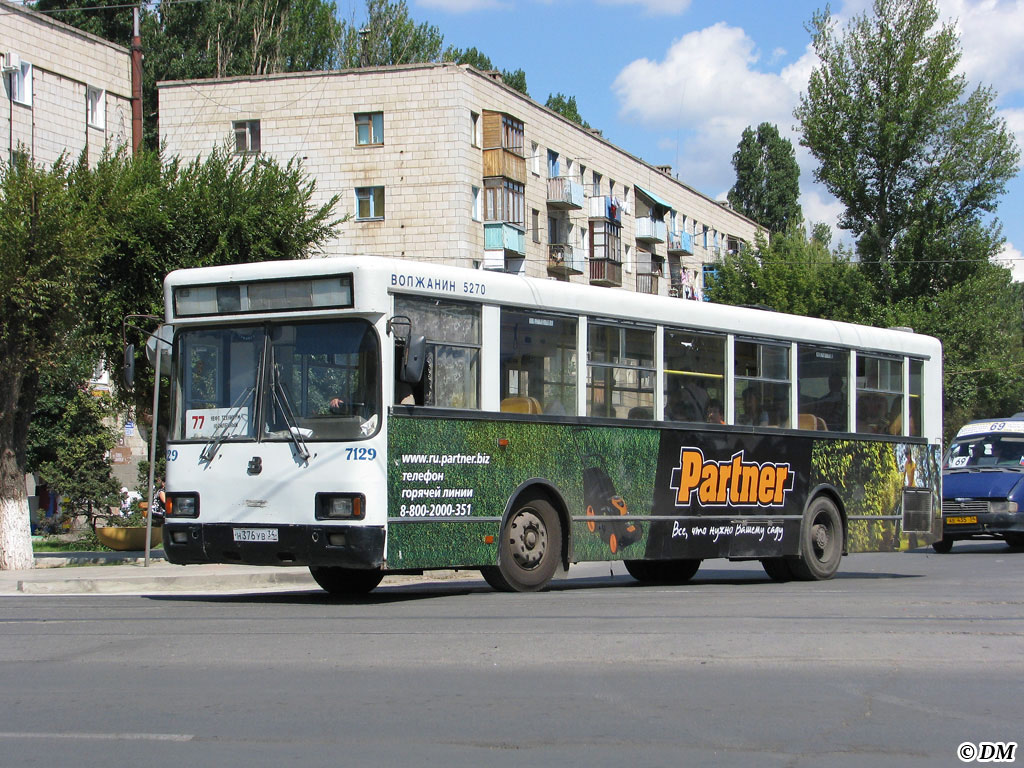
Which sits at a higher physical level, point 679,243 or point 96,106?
point 96,106

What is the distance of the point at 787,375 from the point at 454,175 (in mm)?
34595

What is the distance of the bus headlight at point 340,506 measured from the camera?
1097 cm

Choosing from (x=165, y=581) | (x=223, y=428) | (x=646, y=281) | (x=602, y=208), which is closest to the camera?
(x=223, y=428)

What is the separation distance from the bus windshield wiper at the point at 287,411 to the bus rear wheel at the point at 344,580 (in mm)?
2303

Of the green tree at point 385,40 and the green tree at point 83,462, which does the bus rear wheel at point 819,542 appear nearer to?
the green tree at point 83,462

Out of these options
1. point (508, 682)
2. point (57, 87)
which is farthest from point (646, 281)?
point (508, 682)

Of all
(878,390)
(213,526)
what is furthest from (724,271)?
(213,526)

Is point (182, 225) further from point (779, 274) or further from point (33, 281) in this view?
point (779, 274)

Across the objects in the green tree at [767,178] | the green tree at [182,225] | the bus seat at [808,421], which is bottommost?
the bus seat at [808,421]

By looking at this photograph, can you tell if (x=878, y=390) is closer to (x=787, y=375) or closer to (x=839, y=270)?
(x=787, y=375)

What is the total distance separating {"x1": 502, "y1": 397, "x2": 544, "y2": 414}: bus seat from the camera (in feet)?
40.5

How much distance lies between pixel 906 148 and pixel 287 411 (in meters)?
41.7

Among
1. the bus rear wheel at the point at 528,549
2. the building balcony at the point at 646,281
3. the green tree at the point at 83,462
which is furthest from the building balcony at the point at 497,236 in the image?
the bus rear wheel at the point at 528,549

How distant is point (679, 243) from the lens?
73.1 m
